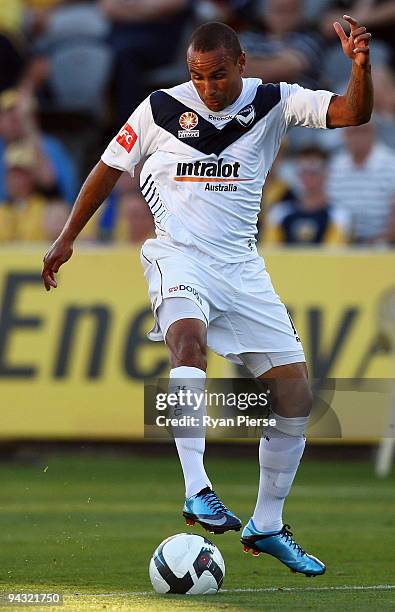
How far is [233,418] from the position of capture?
25.8 feet

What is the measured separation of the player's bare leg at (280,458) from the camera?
290 inches

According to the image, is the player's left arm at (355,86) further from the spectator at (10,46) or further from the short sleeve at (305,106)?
Answer: the spectator at (10,46)

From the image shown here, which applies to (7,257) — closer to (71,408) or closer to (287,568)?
(71,408)

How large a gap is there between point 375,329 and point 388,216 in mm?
1453

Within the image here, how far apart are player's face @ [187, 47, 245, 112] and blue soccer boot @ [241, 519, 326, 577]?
224cm

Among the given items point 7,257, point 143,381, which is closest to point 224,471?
point 143,381

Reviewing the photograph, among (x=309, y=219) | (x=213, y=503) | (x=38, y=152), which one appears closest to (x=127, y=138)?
(x=213, y=503)

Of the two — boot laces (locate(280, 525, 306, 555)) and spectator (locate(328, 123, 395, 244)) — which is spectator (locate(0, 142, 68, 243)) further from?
boot laces (locate(280, 525, 306, 555))

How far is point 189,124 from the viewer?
7281 mm

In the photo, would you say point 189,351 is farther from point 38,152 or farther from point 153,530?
point 38,152

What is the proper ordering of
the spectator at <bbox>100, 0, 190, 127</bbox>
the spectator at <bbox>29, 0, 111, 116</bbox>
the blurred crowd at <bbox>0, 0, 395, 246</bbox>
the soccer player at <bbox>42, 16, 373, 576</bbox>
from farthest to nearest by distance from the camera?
1. the spectator at <bbox>29, 0, 111, 116</bbox>
2. the spectator at <bbox>100, 0, 190, 127</bbox>
3. the blurred crowd at <bbox>0, 0, 395, 246</bbox>
4. the soccer player at <bbox>42, 16, 373, 576</bbox>

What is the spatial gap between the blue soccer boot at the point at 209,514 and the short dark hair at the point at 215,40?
2.19 meters

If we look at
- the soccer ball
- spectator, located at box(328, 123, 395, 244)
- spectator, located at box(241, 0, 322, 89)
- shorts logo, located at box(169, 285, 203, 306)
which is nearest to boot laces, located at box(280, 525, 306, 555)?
the soccer ball

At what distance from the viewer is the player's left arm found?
690 centimetres
